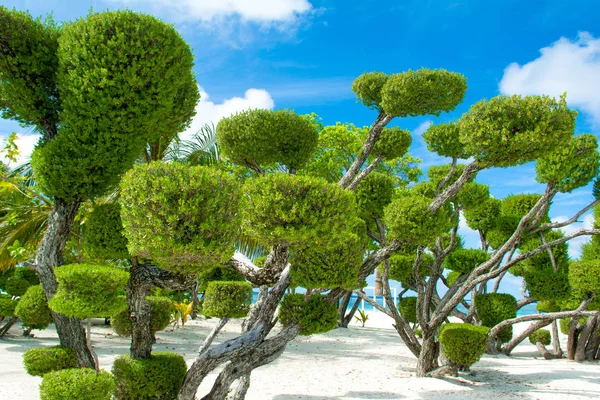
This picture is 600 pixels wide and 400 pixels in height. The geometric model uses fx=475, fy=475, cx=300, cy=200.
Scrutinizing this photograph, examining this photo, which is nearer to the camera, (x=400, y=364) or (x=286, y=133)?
(x=286, y=133)

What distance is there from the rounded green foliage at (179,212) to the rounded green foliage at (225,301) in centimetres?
298

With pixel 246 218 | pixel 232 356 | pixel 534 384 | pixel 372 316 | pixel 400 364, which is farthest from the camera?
pixel 372 316

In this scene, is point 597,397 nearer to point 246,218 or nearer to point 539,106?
point 539,106

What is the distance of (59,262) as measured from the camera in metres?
6.77

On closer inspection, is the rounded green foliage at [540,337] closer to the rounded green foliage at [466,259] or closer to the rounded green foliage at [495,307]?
the rounded green foliage at [495,307]

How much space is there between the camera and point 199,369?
670 cm

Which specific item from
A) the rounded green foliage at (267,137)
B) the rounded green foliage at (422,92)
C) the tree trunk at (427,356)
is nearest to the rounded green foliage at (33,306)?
the rounded green foliage at (267,137)

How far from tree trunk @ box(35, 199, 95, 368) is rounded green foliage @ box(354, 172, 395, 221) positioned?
6.11 metres

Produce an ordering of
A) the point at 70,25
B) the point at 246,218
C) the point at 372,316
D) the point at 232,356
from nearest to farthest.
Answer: the point at 246,218 → the point at 70,25 → the point at 232,356 → the point at 372,316

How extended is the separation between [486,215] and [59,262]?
11.4 m

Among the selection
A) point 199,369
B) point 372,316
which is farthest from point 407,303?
point 372,316

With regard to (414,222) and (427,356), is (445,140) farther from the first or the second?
(427,356)

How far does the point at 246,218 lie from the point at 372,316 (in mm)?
23102

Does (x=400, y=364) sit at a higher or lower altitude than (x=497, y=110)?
lower
